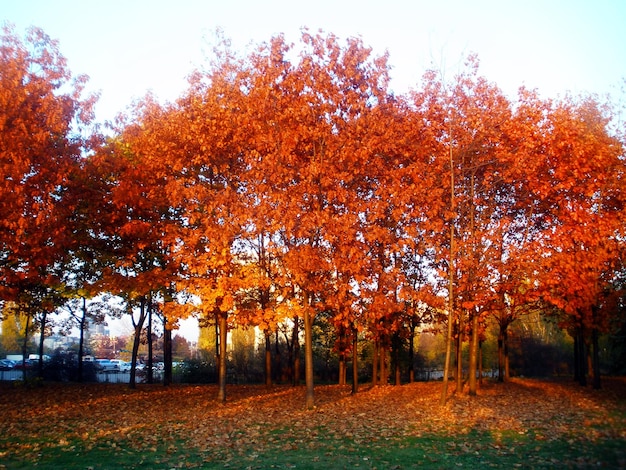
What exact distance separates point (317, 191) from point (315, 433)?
23.3 feet

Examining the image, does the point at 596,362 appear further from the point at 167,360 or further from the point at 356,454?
the point at 167,360

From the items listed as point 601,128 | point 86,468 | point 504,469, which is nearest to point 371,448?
point 504,469

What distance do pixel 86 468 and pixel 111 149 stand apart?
1473 cm

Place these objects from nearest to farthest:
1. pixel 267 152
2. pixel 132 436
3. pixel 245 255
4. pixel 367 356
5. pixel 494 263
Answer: pixel 132 436 → pixel 267 152 → pixel 494 263 → pixel 245 255 → pixel 367 356

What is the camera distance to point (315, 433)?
38.4 ft

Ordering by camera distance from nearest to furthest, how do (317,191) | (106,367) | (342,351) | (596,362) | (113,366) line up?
(317,191) → (596,362) → (342,351) → (106,367) → (113,366)

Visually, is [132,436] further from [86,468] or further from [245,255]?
[245,255]

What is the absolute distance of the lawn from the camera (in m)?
8.63

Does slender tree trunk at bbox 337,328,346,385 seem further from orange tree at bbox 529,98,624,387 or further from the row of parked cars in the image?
the row of parked cars

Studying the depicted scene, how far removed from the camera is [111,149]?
20.9m

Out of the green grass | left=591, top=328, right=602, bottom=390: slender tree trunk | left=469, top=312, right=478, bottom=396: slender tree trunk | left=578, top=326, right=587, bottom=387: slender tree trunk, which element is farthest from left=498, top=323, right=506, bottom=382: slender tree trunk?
the green grass

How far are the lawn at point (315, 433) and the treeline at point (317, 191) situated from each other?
2.03 m

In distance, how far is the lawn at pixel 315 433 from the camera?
8.63 meters

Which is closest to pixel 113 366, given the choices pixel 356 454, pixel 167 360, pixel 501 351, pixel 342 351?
pixel 167 360
